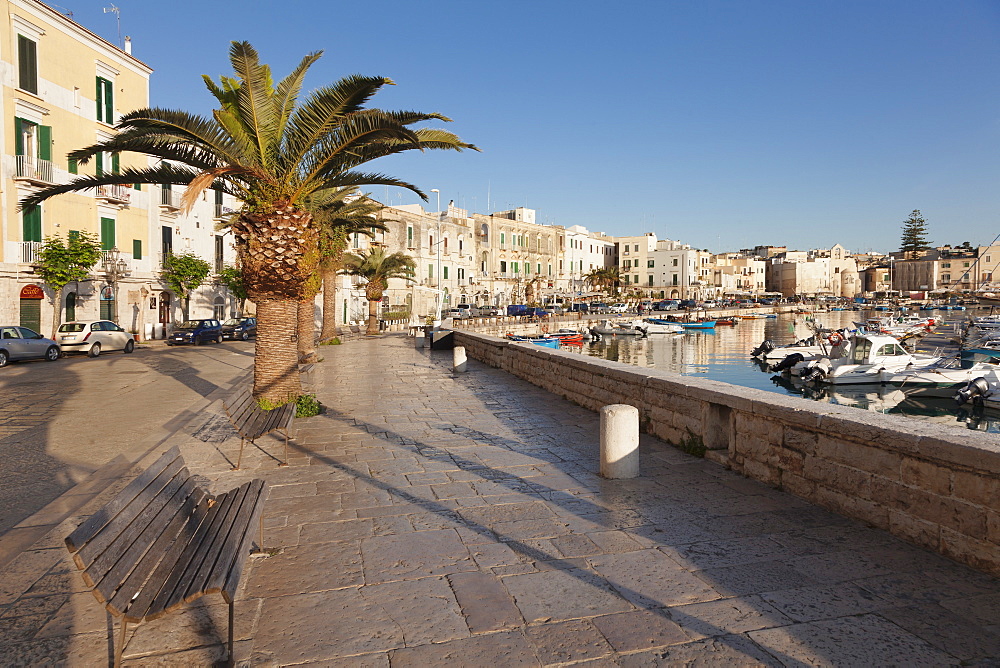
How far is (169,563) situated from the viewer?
2975mm

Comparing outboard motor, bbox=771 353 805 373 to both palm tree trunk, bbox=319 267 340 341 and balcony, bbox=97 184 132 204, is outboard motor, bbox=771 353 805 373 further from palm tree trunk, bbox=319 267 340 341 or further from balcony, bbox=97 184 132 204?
balcony, bbox=97 184 132 204

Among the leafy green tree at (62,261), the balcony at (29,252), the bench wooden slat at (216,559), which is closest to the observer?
the bench wooden slat at (216,559)

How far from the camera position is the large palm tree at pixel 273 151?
9.15 m

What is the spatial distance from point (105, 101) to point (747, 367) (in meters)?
35.7

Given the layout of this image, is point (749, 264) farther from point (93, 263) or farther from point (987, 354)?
point (93, 263)

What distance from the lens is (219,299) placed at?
36.8m

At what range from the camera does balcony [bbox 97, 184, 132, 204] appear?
1097 inches

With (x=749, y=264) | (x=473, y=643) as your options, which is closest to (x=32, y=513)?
(x=473, y=643)

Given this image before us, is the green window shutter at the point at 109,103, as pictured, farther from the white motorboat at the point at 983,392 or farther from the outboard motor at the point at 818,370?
the white motorboat at the point at 983,392

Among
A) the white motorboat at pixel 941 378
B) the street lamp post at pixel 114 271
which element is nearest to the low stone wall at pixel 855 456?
the white motorboat at pixel 941 378

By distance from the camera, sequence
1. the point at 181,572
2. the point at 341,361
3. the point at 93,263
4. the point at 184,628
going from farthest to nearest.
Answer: the point at 93,263 < the point at 341,361 < the point at 184,628 < the point at 181,572

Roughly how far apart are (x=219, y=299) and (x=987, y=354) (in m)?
41.5

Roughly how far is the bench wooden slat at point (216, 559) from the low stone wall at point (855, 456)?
4.13 meters

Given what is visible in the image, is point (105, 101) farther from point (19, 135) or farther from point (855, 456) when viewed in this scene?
point (855, 456)
